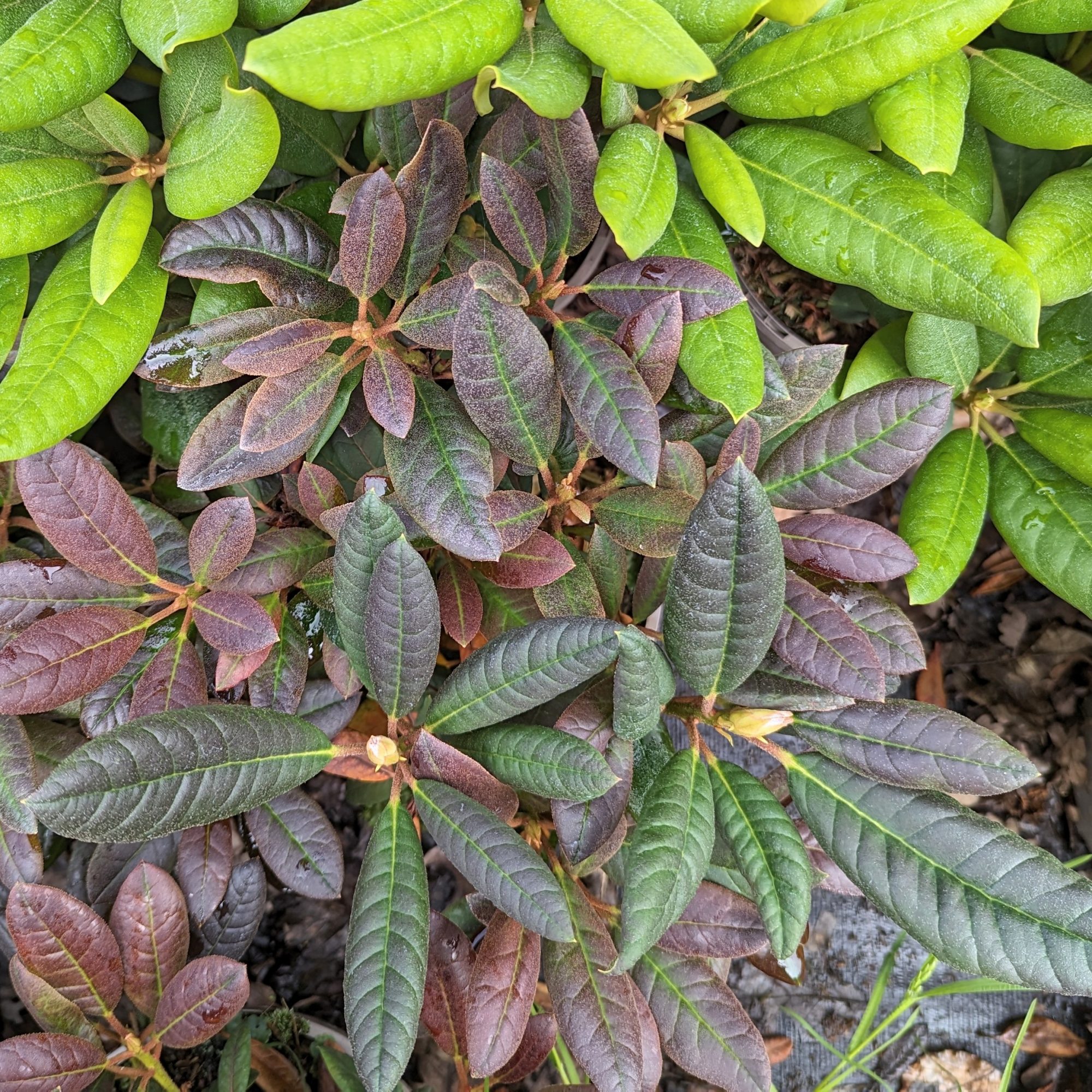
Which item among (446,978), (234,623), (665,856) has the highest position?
(234,623)

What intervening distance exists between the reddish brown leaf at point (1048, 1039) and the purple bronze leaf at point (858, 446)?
1389 millimetres

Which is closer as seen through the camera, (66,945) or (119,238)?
(119,238)

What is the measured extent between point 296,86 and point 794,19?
492 millimetres

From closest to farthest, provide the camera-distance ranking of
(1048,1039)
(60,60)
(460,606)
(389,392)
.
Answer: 1. (60,60)
2. (389,392)
3. (460,606)
4. (1048,1039)

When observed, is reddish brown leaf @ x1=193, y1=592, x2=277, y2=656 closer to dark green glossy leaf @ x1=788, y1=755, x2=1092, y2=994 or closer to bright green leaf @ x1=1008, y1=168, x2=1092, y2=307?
dark green glossy leaf @ x1=788, y1=755, x2=1092, y2=994

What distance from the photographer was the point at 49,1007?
105cm

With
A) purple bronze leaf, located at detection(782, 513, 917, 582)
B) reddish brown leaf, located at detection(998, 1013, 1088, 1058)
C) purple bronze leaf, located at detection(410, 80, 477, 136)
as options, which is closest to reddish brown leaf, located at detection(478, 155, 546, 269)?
purple bronze leaf, located at detection(410, 80, 477, 136)

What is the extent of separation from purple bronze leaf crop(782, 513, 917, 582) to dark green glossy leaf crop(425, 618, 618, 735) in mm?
285

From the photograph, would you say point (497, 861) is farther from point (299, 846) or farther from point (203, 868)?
point (203, 868)

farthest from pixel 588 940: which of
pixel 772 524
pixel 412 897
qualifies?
pixel 772 524

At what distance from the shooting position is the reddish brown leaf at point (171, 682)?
953mm

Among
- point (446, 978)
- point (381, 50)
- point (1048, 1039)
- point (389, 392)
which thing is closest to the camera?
point (381, 50)

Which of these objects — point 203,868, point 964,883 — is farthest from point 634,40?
point 203,868

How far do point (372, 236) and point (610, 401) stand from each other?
304mm
